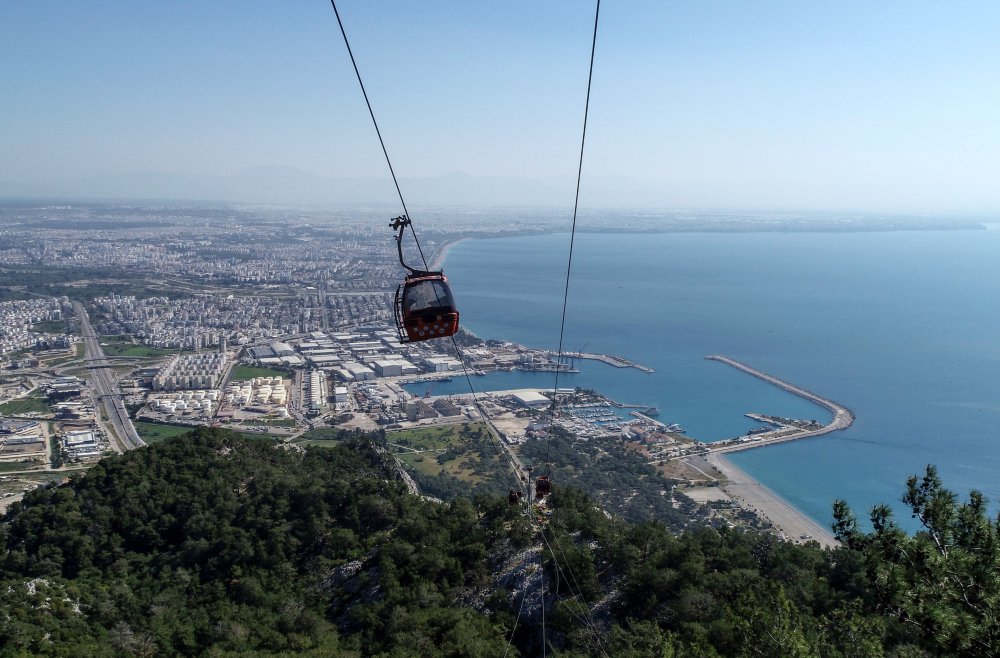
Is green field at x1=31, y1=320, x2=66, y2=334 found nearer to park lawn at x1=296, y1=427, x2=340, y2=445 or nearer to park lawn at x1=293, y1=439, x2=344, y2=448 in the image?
park lawn at x1=296, y1=427, x2=340, y2=445

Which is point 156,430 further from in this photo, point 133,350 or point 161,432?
point 133,350

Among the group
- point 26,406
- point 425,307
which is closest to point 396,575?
point 425,307

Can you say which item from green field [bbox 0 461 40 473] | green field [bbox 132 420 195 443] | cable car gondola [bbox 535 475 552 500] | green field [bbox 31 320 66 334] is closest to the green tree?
cable car gondola [bbox 535 475 552 500]

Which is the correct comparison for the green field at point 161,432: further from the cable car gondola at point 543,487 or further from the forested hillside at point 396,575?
the cable car gondola at point 543,487

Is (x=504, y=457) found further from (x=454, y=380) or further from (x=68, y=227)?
(x=68, y=227)

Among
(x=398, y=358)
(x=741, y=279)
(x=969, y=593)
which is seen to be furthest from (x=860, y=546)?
(x=741, y=279)

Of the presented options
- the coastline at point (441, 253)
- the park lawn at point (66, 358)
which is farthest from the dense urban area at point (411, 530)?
the coastline at point (441, 253)
